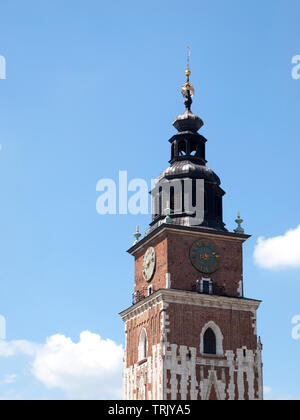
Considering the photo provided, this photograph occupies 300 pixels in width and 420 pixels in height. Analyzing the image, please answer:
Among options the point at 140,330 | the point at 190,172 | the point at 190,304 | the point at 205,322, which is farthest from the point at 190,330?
the point at 190,172

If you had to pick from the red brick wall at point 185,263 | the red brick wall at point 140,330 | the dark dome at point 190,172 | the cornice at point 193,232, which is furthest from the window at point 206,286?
the dark dome at point 190,172

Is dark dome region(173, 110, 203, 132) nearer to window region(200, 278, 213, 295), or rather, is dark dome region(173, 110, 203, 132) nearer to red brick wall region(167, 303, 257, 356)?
window region(200, 278, 213, 295)

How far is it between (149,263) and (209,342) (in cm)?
790

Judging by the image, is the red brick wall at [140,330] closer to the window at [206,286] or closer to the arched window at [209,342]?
the arched window at [209,342]

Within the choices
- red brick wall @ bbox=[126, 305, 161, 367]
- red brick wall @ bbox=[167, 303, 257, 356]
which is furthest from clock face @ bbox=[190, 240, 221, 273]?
red brick wall @ bbox=[126, 305, 161, 367]

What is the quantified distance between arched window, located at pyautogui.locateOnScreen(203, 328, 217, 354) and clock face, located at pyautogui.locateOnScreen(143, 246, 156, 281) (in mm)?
6308

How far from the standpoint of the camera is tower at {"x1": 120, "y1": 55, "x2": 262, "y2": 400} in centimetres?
5897
